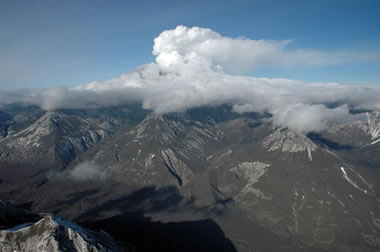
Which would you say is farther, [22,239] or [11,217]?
[11,217]

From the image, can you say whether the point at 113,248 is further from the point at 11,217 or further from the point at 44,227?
the point at 11,217

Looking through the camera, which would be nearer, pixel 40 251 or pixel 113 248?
pixel 40 251

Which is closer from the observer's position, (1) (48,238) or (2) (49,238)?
(1) (48,238)

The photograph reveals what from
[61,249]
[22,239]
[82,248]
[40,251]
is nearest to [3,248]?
[22,239]

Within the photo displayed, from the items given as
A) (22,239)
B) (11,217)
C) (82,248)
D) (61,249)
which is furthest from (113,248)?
(11,217)

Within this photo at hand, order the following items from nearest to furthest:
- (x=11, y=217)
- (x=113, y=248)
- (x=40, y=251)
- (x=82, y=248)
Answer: (x=40, y=251), (x=82, y=248), (x=113, y=248), (x=11, y=217)

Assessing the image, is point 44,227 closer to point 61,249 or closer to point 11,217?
point 61,249

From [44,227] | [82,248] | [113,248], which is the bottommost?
[113,248]

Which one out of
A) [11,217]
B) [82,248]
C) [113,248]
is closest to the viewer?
[82,248]

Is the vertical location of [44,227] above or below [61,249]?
above
